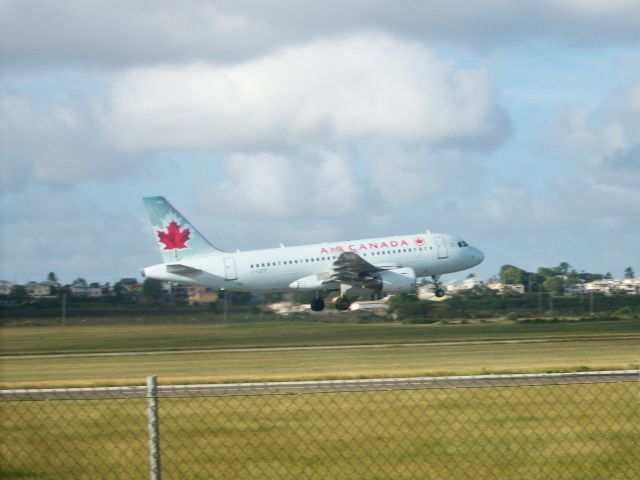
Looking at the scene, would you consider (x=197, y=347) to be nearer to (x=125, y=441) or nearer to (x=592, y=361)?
(x=592, y=361)

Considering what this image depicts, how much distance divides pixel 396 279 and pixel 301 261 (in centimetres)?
633

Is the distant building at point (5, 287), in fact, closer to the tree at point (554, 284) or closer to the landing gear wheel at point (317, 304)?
the landing gear wheel at point (317, 304)

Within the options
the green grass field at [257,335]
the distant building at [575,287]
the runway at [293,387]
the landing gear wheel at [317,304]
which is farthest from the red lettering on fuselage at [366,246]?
the runway at [293,387]

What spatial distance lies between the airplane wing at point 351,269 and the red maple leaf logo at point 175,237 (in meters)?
10.0

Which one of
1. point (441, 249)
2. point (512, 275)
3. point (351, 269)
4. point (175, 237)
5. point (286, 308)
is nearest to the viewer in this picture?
point (351, 269)

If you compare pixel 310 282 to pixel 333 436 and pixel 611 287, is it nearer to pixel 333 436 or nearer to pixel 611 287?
pixel 611 287

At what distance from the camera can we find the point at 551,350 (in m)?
38.2

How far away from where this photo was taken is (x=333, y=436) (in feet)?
47.1

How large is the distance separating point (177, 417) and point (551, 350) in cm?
2520

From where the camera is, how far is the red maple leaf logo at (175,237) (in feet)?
218

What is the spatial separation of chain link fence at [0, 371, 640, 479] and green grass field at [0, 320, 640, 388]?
A: 385 inches

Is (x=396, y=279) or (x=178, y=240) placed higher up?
(x=178, y=240)

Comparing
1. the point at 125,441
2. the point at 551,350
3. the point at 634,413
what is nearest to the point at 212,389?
the point at 125,441

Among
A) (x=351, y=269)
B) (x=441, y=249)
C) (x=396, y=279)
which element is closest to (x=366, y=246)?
(x=351, y=269)
